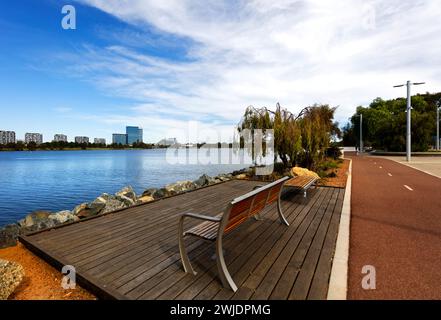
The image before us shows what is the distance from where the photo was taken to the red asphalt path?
316 cm

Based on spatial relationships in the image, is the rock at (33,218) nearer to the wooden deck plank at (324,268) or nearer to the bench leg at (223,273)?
the bench leg at (223,273)

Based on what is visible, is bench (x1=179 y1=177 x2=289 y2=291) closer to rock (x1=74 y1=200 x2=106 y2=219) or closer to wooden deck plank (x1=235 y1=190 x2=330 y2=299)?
wooden deck plank (x1=235 y1=190 x2=330 y2=299)

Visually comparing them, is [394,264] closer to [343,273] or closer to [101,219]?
[343,273]

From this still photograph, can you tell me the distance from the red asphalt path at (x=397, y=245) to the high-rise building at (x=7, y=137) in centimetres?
15315

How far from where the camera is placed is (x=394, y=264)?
12.4ft

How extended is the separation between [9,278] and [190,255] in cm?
224

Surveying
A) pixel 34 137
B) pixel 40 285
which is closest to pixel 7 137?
pixel 34 137

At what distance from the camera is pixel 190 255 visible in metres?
4.00

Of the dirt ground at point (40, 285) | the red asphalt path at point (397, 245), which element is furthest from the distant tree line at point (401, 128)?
the dirt ground at point (40, 285)

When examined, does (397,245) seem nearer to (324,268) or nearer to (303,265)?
(324,268)
